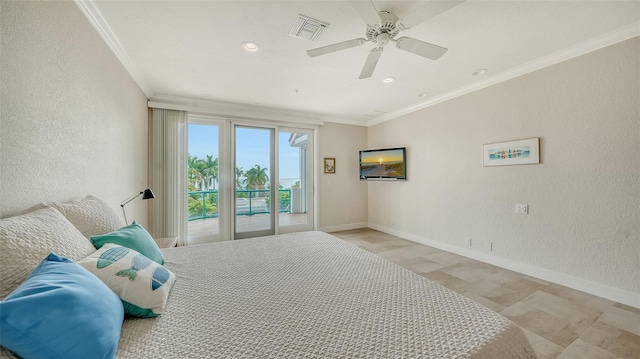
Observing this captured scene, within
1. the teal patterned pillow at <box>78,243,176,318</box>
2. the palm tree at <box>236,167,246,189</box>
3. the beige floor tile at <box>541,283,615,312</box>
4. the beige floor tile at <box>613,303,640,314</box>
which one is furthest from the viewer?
the palm tree at <box>236,167,246,189</box>

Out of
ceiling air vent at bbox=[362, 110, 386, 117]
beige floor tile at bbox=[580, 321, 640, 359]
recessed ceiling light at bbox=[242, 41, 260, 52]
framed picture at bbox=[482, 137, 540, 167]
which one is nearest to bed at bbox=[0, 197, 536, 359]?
beige floor tile at bbox=[580, 321, 640, 359]

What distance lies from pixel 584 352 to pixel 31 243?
3.29 meters

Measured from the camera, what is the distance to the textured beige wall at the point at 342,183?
5219 millimetres

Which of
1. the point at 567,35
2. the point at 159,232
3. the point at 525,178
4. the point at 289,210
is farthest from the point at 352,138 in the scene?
the point at 159,232

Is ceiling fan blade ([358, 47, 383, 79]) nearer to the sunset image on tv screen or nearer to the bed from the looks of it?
the bed

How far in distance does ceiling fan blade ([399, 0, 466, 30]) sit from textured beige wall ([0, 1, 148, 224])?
7.47 ft

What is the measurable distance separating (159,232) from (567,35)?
5.63m

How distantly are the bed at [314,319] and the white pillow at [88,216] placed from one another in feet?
1.49

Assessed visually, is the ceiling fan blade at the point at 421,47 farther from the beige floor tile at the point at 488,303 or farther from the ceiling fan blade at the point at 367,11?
the beige floor tile at the point at 488,303

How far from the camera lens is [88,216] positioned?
1428 millimetres

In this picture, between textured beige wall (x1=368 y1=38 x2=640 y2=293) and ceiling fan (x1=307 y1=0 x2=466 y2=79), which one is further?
textured beige wall (x1=368 y1=38 x2=640 y2=293)

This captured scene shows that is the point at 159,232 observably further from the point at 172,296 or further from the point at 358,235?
the point at 358,235

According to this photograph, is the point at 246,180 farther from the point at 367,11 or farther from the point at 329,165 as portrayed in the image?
the point at 367,11

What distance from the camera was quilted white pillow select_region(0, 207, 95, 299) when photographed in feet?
2.68
